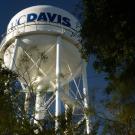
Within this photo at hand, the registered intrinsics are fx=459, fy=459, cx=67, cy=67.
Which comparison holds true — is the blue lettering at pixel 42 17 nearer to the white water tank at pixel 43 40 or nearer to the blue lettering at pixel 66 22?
the white water tank at pixel 43 40

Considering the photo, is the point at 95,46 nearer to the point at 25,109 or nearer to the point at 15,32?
the point at 25,109

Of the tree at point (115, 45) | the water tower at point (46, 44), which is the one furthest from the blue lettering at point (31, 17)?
the tree at point (115, 45)

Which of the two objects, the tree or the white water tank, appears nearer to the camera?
the tree

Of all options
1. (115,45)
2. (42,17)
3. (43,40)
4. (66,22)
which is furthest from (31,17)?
(115,45)

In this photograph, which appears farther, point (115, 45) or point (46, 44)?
point (46, 44)

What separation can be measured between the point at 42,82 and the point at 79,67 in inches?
116

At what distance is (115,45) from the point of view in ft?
39.8

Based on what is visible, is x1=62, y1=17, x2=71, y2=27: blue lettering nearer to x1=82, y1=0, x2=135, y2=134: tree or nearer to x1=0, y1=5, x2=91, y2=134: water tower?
x1=0, y1=5, x2=91, y2=134: water tower

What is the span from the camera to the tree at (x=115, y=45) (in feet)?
38.1

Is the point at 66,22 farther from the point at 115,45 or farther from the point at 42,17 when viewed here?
the point at 115,45

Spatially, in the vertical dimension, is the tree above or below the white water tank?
below

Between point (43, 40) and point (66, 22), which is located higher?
point (66, 22)

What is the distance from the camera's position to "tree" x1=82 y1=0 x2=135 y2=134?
1162cm

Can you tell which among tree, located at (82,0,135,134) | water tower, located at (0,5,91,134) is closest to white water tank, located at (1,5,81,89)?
water tower, located at (0,5,91,134)
